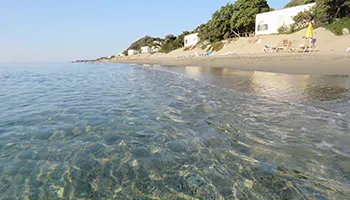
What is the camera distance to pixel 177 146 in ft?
11.7

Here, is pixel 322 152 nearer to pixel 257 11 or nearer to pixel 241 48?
pixel 241 48

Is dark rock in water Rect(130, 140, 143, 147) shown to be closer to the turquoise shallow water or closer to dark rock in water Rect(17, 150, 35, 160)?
the turquoise shallow water

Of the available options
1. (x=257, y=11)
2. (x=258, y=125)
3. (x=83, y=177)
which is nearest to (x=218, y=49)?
(x=257, y=11)

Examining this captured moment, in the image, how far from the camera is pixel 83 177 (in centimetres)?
276

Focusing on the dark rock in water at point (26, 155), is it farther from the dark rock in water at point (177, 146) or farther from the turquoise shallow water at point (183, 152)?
the dark rock in water at point (177, 146)

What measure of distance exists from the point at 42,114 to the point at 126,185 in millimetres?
4943

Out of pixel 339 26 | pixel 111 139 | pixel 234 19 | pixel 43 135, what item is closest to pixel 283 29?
pixel 339 26

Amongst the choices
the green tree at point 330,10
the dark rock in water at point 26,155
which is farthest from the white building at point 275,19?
the dark rock in water at point 26,155

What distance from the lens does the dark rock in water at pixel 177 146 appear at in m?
3.42

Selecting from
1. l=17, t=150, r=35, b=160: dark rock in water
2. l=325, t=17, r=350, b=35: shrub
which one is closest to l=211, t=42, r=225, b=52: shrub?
l=325, t=17, r=350, b=35: shrub

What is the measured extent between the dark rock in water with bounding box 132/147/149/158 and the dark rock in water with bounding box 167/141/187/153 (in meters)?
0.46

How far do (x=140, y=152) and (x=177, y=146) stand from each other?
2.34 ft

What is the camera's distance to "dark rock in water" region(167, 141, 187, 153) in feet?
11.2

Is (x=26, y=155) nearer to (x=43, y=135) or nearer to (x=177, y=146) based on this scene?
(x=43, y=135)
